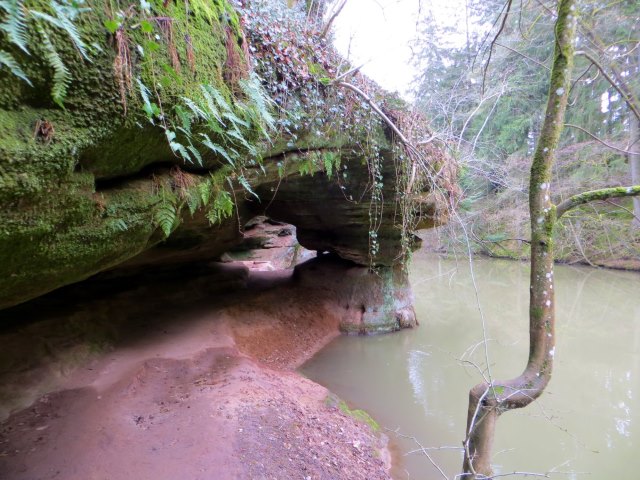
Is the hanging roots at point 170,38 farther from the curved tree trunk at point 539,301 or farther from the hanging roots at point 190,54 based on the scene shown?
the curved tree trunk at point 539,301

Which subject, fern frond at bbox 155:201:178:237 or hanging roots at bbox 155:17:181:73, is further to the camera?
fern frond at bbox 155:201:178:237

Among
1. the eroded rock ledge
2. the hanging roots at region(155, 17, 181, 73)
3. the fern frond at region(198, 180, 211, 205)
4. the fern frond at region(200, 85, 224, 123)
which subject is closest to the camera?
the eroded rock ledge

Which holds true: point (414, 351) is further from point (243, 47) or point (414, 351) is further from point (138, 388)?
point (243, 47)

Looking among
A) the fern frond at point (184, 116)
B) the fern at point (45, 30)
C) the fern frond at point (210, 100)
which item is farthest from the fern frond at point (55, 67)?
A: the fern frond at point (210, 100)

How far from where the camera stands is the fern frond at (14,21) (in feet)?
4.51

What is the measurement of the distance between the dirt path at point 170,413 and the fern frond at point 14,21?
2979mm

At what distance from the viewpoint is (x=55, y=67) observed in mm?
1581

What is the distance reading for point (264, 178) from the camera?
4.54 metres

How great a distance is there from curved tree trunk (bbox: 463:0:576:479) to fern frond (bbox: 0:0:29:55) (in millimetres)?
3336

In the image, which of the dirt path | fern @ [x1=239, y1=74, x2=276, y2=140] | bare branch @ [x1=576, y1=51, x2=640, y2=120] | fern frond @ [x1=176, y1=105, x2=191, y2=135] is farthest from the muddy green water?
fern frond @ [x1=176, y1=105, x2=191, y2=135]

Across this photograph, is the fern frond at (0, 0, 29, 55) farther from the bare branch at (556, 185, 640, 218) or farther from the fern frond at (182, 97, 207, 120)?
the bare branch at (556, 185, 640, 218)

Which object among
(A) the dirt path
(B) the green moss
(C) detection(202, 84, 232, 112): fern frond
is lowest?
(B) the green moss

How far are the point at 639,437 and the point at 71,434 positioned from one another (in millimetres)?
6343

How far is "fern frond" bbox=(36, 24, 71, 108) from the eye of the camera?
1.58 meters
